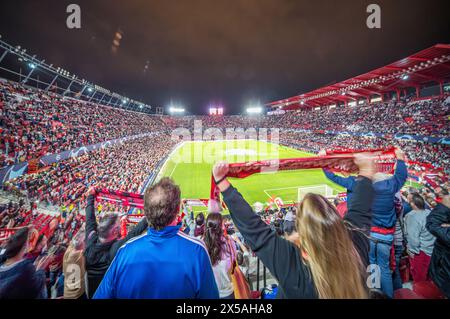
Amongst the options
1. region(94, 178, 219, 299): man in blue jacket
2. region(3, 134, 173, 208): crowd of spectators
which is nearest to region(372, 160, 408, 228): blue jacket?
region(94, 178, 219, 299): man in blue jacket

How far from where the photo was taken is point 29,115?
18078 mm

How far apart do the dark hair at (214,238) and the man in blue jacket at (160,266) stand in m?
0.67

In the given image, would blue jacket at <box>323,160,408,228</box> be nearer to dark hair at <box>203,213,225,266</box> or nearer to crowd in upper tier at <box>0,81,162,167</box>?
dark hair at <box>203,213,225,266</box>

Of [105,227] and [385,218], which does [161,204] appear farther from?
[385,218]

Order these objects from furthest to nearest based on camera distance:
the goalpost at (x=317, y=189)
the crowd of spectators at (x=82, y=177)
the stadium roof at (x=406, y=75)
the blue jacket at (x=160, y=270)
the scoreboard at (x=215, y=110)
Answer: the scoreboard at (x=215, y=110) < the stadium roof at (x=406, y=75) < the goalpost at (x=317, y=189) < the crowd of spectators at (x=82, y=177) < the blue jacket at (x=160, y=270)

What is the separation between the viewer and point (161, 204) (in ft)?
5.73

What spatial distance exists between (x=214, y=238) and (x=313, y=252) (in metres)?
1.44

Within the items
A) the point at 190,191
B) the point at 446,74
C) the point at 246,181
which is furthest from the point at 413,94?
the point at 190,191

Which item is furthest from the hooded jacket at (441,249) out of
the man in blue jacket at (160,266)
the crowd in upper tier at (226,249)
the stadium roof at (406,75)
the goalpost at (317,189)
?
the stadium roof at (406,75)

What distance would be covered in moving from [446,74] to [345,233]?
1603 inches

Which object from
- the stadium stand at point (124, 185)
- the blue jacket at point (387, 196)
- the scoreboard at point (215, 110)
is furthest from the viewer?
the scoreboard at point (215, 110)

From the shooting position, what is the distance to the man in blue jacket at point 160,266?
1.57 metres

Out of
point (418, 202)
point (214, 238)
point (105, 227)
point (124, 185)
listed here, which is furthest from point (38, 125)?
point (418, 202)

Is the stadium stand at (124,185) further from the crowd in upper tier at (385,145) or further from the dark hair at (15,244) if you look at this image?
the crowd in upper tier at (385,145)
